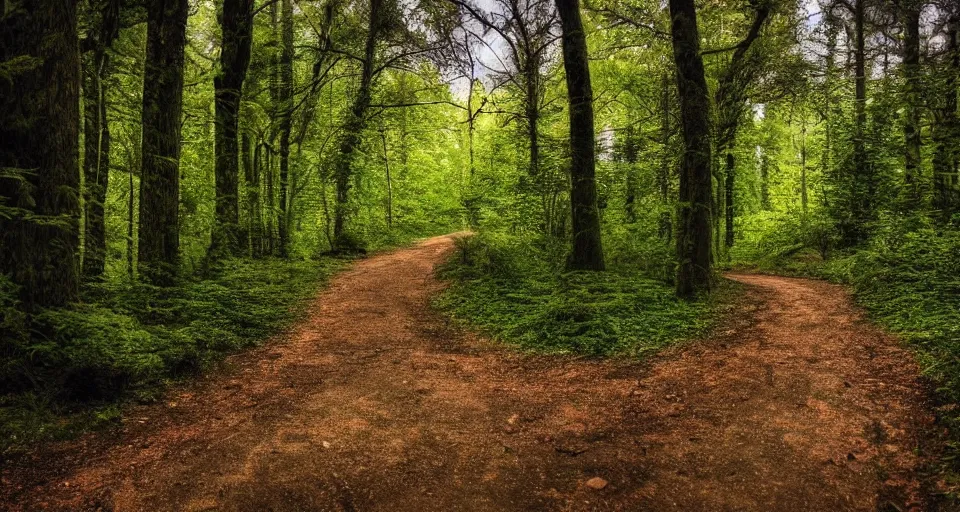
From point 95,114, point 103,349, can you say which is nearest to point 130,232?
point 95,114

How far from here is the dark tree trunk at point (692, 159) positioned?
8352 millimetres

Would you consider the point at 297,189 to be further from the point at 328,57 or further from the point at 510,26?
the point at 510,26

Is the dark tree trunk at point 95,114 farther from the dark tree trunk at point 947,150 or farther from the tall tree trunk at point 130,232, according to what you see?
the dark tree trunk at point 947,150

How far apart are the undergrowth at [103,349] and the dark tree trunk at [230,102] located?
14.8 feet

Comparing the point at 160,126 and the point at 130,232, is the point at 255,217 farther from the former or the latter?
the point at 160,126

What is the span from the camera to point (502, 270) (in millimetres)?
11102

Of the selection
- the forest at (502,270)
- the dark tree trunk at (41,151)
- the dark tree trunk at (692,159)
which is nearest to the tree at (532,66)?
the forest at (502,270)

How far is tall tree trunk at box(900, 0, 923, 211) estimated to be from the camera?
8.95 m

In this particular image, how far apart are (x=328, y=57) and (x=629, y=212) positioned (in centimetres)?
1077

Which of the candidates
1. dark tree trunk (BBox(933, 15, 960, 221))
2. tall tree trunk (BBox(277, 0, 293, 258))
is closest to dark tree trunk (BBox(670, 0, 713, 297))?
dark tree trunk (BBox(933, 15, 960, 221))

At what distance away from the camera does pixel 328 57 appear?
599 inches

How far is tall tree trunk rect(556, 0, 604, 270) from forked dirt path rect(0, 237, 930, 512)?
3.80m

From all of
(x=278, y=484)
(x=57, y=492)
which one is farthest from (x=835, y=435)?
(x=57, y=492)

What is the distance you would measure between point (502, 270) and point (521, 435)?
677 centimetres
